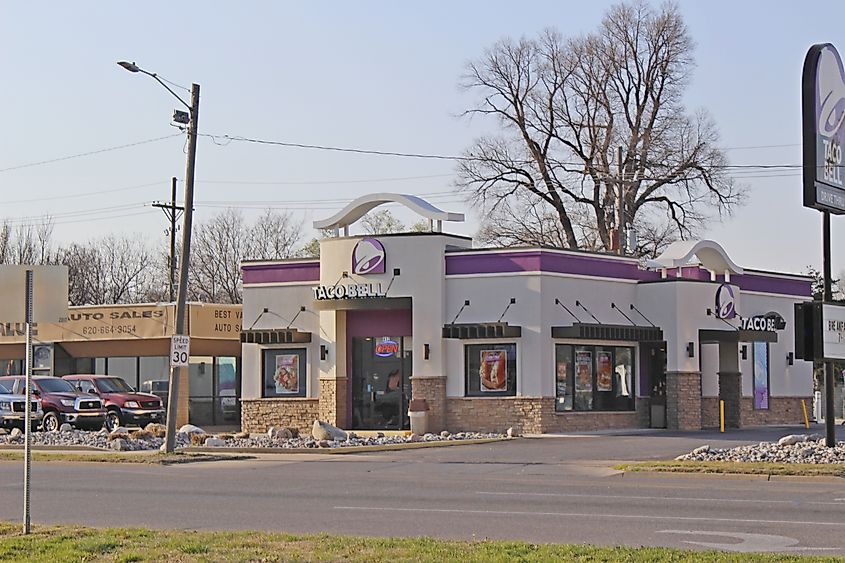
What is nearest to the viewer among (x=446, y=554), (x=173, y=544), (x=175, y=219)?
(x=446, y=554)

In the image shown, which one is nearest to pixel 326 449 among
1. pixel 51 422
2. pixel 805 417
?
pixel 51 422

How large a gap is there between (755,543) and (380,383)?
25.4 meters

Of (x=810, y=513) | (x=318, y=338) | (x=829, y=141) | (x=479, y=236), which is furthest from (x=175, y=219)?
(x=810, y=513)

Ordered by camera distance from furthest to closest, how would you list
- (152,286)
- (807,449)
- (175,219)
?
1. (152,286)
2. (175,219)
3. (807,449)

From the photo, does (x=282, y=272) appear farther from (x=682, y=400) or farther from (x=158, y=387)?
(x=682, y=400)

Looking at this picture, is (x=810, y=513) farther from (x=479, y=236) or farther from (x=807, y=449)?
(x=479, y=236)

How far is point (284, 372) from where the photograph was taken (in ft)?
129

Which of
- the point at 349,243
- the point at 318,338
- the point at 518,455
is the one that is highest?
the point at 349,243

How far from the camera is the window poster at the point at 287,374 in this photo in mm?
39156

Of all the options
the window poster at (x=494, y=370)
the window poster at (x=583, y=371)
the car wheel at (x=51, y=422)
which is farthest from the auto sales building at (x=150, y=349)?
the window poster at (x=583, y=371)

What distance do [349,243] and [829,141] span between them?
52.8 ft

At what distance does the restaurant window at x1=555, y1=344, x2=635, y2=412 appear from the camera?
36219mm

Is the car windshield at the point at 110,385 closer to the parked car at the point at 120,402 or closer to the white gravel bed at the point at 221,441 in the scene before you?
the parked car at the point at 120,402

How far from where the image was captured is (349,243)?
3741 cm
